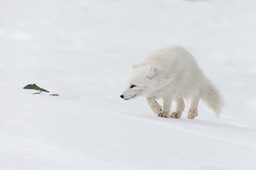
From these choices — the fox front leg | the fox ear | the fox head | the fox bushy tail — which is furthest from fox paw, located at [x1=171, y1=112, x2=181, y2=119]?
the fox ear

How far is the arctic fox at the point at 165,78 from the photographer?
7.41m

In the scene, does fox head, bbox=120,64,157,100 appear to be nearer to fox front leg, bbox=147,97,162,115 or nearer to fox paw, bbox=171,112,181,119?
fox front leg, bbox=147,97,162,115

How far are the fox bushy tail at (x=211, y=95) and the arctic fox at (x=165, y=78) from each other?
1.44 ft

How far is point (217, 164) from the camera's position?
11.0 feet

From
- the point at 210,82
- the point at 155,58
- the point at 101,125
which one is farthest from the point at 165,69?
the point at 101,125

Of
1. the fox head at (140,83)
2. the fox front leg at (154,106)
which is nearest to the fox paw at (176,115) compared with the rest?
the fox front leg at (154,106)

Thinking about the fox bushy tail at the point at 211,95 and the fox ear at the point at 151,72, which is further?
the fox bushy tail at the point at 211,95

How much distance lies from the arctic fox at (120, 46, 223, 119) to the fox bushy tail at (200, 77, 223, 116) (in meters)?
0.44

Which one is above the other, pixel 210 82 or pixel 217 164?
pixel 210 82

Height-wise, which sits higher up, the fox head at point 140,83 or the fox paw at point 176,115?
the fox head at point 140,83

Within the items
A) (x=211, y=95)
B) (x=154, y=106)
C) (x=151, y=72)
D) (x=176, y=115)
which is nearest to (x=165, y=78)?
(x=151, y=72)

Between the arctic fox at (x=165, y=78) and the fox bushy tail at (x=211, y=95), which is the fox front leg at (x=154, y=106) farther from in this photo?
the fox bushy tail at (x=211, y=95)

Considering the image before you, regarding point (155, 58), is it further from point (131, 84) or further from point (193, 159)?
point (193, 159)

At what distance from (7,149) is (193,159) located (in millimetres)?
1250
